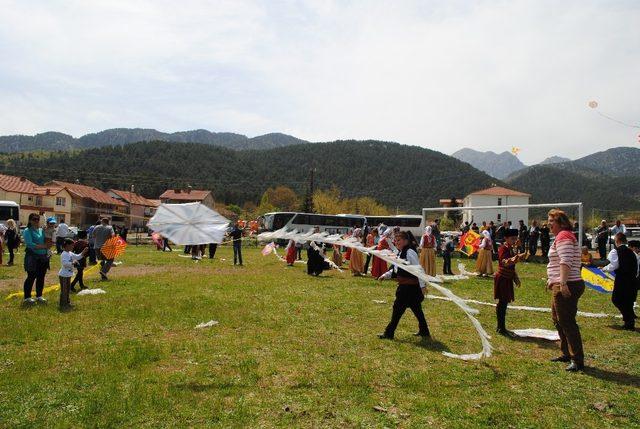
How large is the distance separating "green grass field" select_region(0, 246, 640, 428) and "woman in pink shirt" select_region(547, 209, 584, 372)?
0.42 meters

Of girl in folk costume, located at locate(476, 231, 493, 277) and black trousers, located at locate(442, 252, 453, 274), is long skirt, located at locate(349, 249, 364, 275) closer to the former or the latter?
black trousers, located at locate(442, 252, 453, 274)

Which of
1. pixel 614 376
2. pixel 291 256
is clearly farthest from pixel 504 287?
pixel 291 256

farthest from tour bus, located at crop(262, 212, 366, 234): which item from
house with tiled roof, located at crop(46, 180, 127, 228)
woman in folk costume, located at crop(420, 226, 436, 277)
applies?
house with tiled roof, located at crop(46, 180, 127, 228)

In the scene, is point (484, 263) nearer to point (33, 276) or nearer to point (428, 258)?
point (428, 258)

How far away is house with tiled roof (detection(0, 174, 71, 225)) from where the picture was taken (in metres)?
70.9

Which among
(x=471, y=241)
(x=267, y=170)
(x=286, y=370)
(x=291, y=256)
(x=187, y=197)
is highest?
(x=267, y=170)

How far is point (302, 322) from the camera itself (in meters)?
10.2

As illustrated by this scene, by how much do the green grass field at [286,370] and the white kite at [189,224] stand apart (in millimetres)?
1948

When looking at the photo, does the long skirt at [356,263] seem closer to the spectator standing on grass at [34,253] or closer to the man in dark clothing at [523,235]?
the spectator standing on grass at [34,253]

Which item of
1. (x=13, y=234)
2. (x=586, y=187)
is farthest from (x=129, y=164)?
(x=586, y=187)

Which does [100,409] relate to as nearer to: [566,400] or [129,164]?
[566,400]

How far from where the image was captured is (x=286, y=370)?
7.01 metres

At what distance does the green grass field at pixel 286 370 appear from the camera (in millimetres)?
5422

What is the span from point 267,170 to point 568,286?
135410 mm
